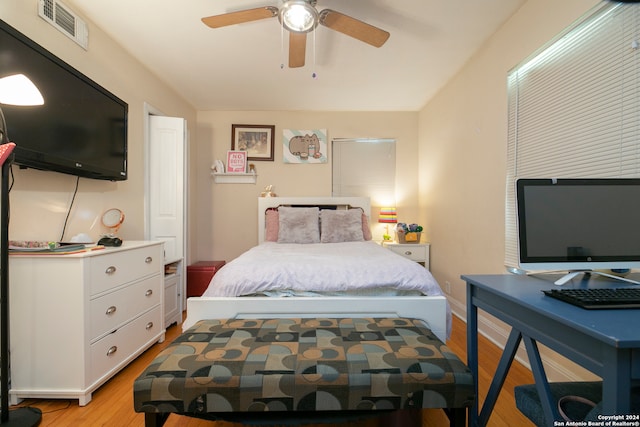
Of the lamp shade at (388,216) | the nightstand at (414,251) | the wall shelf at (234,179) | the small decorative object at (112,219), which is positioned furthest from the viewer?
the wall shelf at (234,179)

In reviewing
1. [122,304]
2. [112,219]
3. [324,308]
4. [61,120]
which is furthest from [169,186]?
[324,308]

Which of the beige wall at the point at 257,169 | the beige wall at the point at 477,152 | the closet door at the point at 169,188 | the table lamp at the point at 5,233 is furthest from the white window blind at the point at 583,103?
the closet door at the point at 169,188

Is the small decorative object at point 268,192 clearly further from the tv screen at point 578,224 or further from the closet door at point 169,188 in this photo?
the tv screen at point 578,224

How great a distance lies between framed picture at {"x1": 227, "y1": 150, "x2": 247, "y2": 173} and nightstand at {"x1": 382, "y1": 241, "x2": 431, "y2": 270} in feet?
7.24

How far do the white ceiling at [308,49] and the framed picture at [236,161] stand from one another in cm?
66

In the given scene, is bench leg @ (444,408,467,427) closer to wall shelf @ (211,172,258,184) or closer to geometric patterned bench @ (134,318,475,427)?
geometric patterned bench @ (134,318,475,427)

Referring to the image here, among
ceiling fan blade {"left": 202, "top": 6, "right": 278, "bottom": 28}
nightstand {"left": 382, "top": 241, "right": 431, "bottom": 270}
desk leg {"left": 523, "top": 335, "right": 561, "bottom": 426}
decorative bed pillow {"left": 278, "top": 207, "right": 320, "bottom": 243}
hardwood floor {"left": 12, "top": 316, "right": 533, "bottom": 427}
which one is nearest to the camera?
desk leg {"left": 523, "top": 335, "right": 561, "bottom": 426}

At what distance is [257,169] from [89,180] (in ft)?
6.40

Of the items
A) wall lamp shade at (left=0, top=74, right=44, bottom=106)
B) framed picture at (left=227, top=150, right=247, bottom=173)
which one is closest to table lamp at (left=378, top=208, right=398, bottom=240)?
framed picture at (left=227, top=150, right=247, bottom=173)

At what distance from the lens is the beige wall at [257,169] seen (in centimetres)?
369

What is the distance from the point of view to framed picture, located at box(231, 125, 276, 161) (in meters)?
3.67

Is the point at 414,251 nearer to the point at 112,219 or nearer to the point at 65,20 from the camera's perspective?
the point at 112,219

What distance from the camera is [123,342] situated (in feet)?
5.62

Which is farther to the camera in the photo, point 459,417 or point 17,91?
point 17,91
